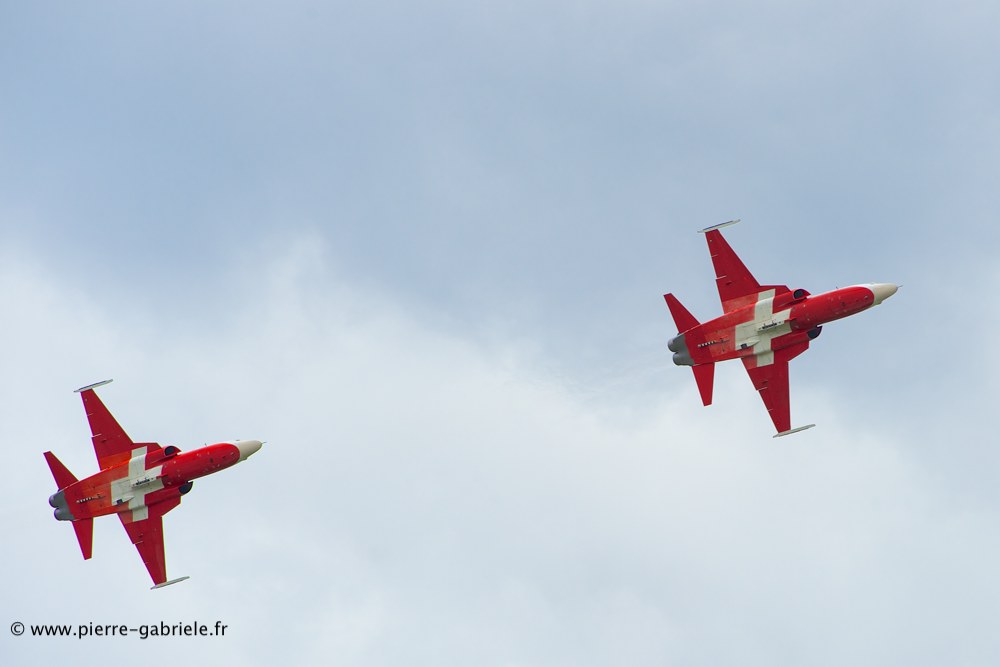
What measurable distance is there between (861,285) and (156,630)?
57268 millimetres

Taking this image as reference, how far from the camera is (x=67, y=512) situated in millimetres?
129000

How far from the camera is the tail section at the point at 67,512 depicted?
128750 mm

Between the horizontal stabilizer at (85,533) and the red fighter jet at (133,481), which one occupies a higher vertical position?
the red fighter jet at (133,481)

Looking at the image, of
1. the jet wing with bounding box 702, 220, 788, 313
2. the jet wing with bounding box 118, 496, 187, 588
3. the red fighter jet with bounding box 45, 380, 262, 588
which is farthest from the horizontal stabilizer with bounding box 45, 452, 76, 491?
the jet wing with bounding box 702, 220, 788, 313

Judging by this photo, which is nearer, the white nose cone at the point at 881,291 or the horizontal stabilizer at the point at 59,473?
the white nose cone at the point at 881,291

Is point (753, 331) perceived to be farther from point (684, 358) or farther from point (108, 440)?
point (108, 440)

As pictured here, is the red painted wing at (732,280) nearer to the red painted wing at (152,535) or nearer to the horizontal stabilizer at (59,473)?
the red painted wing at (152,535)

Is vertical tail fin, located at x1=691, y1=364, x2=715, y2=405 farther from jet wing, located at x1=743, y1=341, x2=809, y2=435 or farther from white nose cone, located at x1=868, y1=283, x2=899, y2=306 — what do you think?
white nose cone, located at x1=868, y1=283, x2=899, y2=306

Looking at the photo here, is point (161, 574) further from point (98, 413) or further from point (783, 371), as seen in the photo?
point (783, 371)

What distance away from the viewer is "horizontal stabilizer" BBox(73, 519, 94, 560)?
128750mm

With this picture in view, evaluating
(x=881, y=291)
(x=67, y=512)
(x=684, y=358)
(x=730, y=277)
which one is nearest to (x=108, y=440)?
(x=67, y=512)

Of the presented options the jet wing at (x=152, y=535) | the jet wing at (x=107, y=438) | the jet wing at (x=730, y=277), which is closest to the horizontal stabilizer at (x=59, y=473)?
the jet wing at (x=107, y=438)

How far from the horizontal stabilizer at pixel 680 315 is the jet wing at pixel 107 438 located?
4180 centimetres

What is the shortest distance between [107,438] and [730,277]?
48746 millimetres
